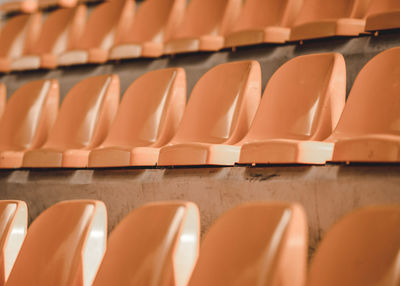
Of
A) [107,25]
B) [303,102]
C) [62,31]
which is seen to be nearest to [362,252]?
[303,102]

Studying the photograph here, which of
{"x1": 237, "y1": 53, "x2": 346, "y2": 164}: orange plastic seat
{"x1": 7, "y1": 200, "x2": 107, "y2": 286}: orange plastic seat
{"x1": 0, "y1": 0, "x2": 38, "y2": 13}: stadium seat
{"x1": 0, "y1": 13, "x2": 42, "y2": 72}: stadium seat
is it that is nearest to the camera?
{"x1": 7, "y1": 200, "x2": 107, "y2": 286}: orange plastic seat

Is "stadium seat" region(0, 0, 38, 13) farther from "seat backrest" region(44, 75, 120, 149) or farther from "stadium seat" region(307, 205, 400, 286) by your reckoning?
"stadium seat" region(307, 205, 400, 286)

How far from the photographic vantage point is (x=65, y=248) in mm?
462

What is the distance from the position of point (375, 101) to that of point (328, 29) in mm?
191

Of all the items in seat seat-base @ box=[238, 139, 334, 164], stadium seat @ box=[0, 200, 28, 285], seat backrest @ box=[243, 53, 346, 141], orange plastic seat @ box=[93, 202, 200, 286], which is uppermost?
seat backrest @ box=[243, 53, 346, 141]

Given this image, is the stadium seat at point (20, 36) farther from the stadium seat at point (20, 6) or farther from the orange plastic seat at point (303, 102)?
the orange plastic seat at point (303, 102)

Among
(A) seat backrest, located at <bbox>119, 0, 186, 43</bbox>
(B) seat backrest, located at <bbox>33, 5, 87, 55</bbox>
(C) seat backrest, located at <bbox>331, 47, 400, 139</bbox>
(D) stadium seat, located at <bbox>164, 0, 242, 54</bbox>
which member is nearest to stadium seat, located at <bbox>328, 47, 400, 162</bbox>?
(C) seat backrest, located at <bbox>331, 47, 400, 139</bbox>

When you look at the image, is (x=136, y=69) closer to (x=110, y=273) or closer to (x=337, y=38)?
(x=337, y=38)

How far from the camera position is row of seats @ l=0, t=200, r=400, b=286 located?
0.99 ft

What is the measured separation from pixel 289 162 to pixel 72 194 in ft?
1.03

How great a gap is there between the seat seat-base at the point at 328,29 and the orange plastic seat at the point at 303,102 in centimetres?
9

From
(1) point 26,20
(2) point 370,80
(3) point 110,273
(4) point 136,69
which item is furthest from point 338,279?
(1) point 26,20

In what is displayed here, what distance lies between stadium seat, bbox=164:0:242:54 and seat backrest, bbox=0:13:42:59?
0.44 metres

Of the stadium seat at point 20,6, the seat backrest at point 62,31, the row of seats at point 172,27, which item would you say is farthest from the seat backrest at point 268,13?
the stadium seat at point 20,6
